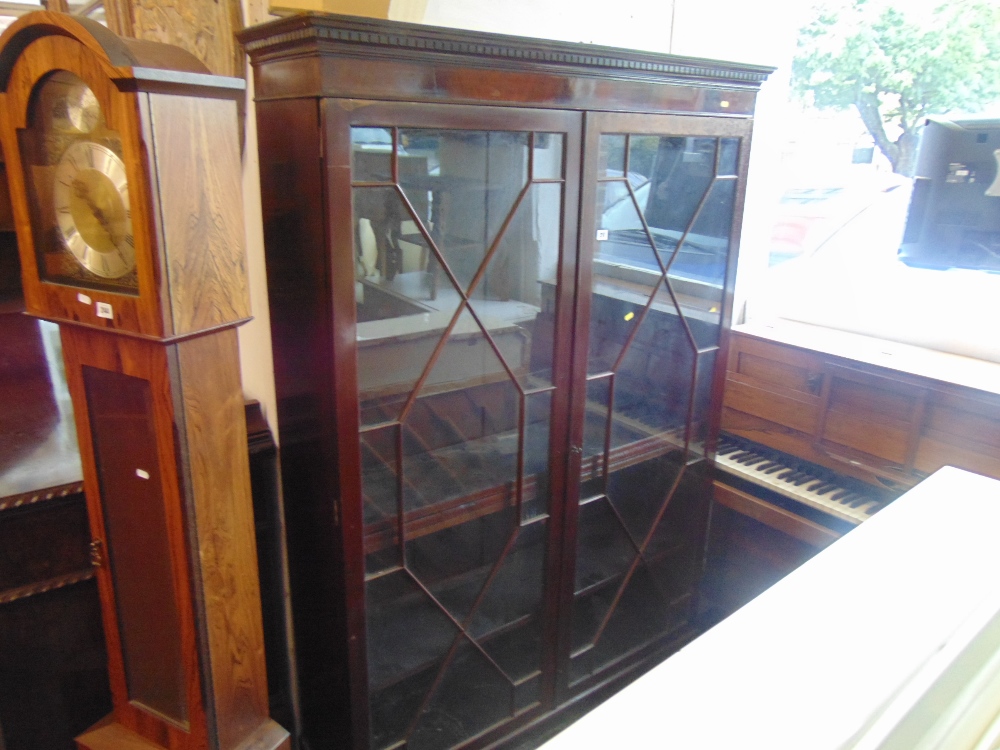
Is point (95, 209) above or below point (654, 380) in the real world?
above

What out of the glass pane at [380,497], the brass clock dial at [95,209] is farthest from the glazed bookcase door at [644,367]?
the brass clock dial at [95,209]

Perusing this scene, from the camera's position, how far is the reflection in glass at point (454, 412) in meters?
1.30

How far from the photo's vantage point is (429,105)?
4.00 feet

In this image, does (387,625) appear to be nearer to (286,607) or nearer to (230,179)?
(286,607)

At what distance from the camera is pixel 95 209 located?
985mm

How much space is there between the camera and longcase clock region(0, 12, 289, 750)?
0.93 m

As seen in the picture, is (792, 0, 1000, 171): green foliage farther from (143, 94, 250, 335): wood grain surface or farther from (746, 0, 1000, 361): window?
(143, 94, 250, 335): wood grain surface

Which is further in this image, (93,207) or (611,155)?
(611,155)

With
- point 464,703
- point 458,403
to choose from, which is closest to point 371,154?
point 458,403

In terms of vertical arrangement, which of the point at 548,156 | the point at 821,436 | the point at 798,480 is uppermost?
the point at 548,156

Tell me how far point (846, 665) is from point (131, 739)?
1279 millimetres

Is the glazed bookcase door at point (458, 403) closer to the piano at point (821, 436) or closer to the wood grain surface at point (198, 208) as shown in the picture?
the wood grain surface at point (198, 208)

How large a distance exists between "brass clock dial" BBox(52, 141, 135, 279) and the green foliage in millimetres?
2251

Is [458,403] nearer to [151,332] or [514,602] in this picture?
[514,602]
